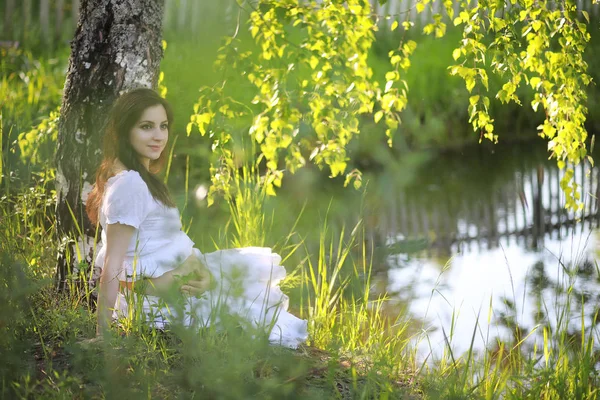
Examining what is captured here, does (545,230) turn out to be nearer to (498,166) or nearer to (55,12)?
(498,166)

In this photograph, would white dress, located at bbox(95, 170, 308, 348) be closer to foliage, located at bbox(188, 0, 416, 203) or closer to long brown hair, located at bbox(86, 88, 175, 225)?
long brown hair, located at bbox(86, 88, 175, 225)

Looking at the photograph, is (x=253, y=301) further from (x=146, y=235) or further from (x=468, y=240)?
(x=468, y=240)

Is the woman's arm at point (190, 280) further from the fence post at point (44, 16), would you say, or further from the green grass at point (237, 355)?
the fence post at point (44, 16)

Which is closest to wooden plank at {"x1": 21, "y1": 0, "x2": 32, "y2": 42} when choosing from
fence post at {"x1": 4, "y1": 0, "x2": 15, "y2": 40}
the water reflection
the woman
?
fence post at {"x1": 4, "y1": 0, "x2": 15, "y2": 40}

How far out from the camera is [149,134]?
8.00ft

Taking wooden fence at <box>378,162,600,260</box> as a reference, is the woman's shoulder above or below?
above

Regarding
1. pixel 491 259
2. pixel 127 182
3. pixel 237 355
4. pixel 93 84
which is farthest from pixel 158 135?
pixel 491 259

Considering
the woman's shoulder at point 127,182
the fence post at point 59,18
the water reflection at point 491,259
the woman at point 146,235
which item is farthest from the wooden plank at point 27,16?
A: the woman's shoulder at point 127,182

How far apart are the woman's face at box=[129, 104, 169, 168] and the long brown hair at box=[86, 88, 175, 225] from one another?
12 mm

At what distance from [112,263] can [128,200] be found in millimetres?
191

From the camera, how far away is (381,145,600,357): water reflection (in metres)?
3.00

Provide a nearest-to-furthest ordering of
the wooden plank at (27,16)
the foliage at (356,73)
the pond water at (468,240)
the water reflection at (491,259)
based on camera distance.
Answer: the pond water at (468,240)
the foliage at (356,73)
the water reflection at (491,259)
the wooden plank at (27,16)

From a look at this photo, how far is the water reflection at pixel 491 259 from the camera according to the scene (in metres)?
3.00

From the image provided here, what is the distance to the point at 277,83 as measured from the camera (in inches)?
115
